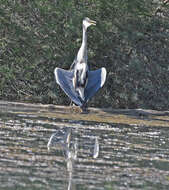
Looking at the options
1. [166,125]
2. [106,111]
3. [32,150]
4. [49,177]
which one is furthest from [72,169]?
[106,111]

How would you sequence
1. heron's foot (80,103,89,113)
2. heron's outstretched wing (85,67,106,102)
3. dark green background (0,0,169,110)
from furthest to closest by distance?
dark green background (0,0,169,110), heron's outstretched wing (85,67,106,102), heron's foot (80,103,89,113)

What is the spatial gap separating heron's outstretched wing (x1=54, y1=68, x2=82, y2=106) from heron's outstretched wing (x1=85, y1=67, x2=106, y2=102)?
32cm

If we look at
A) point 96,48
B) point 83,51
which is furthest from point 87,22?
point 96,48

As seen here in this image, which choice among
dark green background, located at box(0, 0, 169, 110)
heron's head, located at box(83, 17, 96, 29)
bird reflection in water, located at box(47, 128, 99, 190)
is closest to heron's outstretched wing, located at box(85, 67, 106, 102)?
heron's head, located at box(83, 17, 96, 29)

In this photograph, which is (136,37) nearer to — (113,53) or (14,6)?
(113,53)

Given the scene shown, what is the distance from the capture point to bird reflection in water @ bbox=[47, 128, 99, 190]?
831 centimetres

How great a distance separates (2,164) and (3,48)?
32.1 ft

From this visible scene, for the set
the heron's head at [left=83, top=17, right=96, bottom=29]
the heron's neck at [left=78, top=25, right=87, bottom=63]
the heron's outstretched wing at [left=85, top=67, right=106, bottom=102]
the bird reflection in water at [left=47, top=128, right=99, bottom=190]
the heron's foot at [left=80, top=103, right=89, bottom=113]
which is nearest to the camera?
the bird reflection in water at [left=47, top=128, right=99, bottom=190]

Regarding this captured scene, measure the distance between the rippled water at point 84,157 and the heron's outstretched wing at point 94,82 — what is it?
1971mm

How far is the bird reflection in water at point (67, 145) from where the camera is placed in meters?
8.31

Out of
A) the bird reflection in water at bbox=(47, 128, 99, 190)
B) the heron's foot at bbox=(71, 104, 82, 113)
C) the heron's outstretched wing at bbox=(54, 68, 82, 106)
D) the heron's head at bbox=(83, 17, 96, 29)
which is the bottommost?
the bird reflection in water at bbox=(47, 128, 99, 190)

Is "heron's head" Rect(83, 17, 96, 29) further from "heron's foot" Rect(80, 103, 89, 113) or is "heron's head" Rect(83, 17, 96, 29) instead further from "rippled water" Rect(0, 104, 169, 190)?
"rippled water" Rect(0, 104, 169, 190)

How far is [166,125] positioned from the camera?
43.9ft

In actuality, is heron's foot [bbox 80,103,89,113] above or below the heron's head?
below
